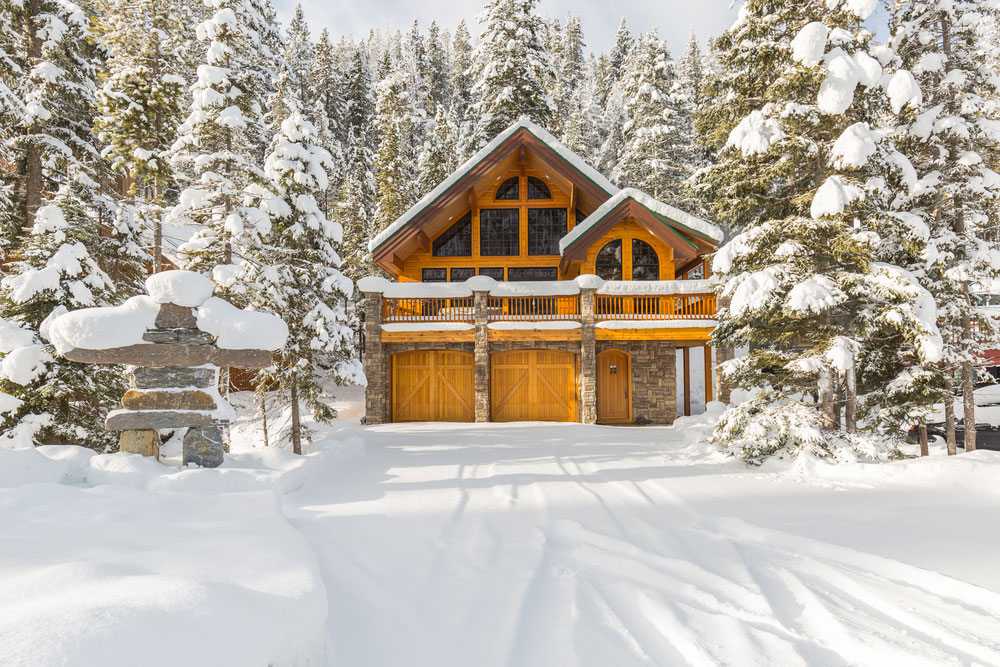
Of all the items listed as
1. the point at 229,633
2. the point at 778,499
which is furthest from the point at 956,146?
the point at 229,633

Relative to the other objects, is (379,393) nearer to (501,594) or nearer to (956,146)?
(501,594)

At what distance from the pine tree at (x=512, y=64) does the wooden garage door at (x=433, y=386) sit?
45.7ft

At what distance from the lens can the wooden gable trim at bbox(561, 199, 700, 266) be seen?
15.3 metres

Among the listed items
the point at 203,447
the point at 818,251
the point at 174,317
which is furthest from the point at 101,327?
the point at 818,251

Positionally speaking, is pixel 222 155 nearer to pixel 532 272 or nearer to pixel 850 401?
pixel 532 272

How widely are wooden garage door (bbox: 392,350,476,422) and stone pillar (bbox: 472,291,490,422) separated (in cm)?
84

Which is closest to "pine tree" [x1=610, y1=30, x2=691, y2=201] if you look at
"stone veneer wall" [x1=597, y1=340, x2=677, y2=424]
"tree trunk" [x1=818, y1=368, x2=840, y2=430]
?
"stone veneer wall" [x1=597, y1=340, x2=677, y2=424]

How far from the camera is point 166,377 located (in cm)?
673

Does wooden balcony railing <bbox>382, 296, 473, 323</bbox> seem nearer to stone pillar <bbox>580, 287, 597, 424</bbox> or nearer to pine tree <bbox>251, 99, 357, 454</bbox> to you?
stone pillar <bbox>580, 287, 597, 424</bbox>

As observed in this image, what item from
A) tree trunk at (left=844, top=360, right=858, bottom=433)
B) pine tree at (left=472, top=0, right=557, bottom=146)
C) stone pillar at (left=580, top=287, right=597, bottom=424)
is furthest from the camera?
pine tree at (left=472, top=0, right=557, bottom=146)

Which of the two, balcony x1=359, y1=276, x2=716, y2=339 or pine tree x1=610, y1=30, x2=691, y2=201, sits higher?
pine tree x1=610, y1=30, x2=691, y2=201

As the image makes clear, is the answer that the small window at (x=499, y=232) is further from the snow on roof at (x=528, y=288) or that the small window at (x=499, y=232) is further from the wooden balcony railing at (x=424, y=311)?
the snow on roof at (x=528, y=288)

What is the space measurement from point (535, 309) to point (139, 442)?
10746 mm

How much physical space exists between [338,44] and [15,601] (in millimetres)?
74596
